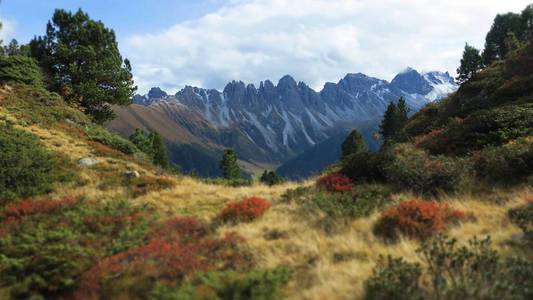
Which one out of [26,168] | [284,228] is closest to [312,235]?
[284,228]

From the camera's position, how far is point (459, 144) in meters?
20.1

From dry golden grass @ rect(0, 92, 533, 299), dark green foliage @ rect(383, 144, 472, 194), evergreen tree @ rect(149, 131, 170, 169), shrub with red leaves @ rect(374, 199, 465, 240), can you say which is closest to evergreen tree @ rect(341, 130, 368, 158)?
evergreen tree @ rect(149, 131, 170, 169)

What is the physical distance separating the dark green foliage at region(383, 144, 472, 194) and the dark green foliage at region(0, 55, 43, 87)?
1233 inches

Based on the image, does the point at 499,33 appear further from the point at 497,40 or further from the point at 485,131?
the point at 485,131

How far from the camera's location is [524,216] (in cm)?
996

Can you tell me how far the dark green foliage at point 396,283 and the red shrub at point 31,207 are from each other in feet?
36.6

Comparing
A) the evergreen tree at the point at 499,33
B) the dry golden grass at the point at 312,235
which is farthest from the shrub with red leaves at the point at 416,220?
the evergreen tree at the point at 499,33

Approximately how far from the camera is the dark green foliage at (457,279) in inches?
237

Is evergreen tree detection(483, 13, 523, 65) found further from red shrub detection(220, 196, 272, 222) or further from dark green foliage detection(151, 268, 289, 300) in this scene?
dark green foliage detection(151, 268, 289, 300)

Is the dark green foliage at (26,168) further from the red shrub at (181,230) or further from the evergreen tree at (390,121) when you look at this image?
Result: the evergreen tree at (390,121)

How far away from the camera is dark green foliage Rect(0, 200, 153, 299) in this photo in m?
8.64

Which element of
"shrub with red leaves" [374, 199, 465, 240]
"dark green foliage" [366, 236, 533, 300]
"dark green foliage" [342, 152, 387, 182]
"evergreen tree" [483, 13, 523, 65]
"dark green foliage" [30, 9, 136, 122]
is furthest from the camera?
"evergreen tree" [483, 13, 523, 65]

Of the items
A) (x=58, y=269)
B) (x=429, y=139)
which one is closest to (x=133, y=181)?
(x=58, y=269)

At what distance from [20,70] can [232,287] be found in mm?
34227
